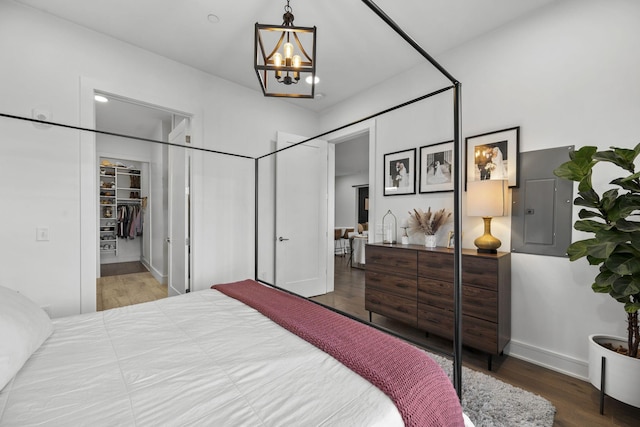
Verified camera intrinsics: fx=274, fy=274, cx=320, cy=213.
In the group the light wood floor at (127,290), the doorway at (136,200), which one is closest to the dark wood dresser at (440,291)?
the doorway at (136,200)

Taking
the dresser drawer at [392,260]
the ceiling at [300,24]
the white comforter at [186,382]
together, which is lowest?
the white comforter at [186,382]

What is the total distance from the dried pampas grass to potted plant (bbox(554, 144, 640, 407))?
1.12m

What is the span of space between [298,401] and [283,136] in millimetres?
3354

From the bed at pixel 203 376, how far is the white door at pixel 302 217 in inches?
91.8

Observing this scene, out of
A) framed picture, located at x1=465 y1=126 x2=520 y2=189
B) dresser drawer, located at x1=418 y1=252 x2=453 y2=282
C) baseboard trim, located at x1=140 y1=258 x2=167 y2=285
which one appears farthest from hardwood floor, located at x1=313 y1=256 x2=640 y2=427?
baseboard trim, located at x1=140 y1=258 x2=167 y2=285

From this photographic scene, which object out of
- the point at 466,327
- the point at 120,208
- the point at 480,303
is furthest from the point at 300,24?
the point at 120,208

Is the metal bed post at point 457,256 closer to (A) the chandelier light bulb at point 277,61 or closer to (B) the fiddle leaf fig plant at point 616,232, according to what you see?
(A) the chandelier light bulb at point 277,61

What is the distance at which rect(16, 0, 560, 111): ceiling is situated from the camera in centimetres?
216

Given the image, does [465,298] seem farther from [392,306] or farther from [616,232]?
[616,232]

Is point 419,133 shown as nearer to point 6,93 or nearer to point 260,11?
point 260,11

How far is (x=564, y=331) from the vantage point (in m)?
2.11

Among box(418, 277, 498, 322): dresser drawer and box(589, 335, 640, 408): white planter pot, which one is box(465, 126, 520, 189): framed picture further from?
box(589, 335, 640, 408): white planter pot

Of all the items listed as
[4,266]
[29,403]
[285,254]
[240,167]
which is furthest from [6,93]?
[285,254]

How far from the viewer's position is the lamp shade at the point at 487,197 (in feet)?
7.31
